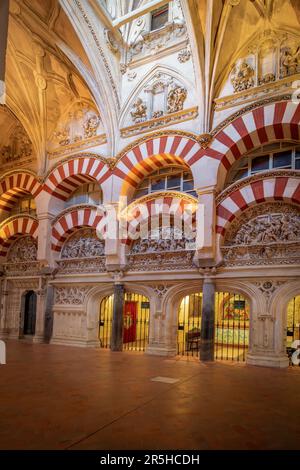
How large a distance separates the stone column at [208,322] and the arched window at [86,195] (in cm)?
481

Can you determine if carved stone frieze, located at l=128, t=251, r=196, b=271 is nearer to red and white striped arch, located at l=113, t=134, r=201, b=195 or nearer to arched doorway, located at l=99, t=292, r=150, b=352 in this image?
arched doorway, located at l=99, t=292, r=150, b=352

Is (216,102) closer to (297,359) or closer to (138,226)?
(138,226)

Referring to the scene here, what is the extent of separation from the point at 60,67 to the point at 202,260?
744cm

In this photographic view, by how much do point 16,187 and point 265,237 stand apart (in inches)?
360

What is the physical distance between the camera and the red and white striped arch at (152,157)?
9.04 m

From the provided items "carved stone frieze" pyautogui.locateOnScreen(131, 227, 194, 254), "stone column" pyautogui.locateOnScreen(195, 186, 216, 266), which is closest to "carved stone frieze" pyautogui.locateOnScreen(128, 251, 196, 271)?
"carved stone frieze" pyautogui.locateOnScreen(131, 227, 194, 254)

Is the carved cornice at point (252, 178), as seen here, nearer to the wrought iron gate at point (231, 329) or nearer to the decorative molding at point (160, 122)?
the decorative molding at point (160, 122)

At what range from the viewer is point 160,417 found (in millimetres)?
3854

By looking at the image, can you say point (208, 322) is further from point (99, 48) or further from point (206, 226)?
point (99, 48)

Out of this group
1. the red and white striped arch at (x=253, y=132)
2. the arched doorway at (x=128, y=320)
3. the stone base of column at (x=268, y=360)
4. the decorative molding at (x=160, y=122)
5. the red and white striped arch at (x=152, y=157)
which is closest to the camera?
the stone base of column at (x=268, y=360)

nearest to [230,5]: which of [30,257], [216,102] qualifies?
[216,102]

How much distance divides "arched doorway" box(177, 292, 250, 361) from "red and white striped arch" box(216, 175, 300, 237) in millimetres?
2203

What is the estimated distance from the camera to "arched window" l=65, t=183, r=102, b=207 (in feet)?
37.6

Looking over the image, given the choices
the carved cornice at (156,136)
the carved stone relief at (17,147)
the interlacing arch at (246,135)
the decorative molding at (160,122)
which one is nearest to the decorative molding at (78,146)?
the decorative molding at (160,122)
